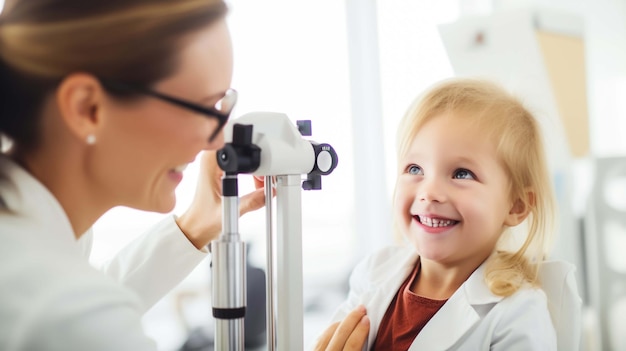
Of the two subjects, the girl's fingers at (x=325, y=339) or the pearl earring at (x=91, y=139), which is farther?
the girl's fingers at (x=325, y=339)

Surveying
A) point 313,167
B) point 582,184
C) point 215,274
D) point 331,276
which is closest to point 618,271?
point 582,184

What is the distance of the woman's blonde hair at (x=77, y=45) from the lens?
0.77 meters

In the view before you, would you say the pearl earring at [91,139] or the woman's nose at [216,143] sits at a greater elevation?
the pearl earring at [91,139]

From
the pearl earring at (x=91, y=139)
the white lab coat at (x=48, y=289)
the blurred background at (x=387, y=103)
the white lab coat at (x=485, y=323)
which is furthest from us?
the blurred background at (x=387, y=103)

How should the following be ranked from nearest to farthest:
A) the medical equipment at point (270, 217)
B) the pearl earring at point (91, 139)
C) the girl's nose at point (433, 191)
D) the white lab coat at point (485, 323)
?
the pearl earring at point (91, 139) → the medical equipment at point (270, 217) → the white lab coat at point (485, 323) → the girl's nose at point (433, 191)

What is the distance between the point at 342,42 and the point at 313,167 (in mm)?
2365

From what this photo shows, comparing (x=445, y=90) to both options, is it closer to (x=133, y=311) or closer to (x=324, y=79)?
(x=133, y=311)

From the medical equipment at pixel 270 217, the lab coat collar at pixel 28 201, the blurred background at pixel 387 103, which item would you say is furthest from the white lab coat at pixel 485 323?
the blurred background at pixel 387 103

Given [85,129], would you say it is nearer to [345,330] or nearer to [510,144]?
[345,330]

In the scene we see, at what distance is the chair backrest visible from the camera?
49.7 inches

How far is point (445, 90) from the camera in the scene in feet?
4.54

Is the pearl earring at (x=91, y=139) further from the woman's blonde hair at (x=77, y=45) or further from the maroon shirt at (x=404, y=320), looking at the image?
the maroon shirt at (x=404, y=320)

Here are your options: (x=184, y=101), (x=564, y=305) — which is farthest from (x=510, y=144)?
(x=184, y=101)

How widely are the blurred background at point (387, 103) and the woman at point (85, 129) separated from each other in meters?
1.40
